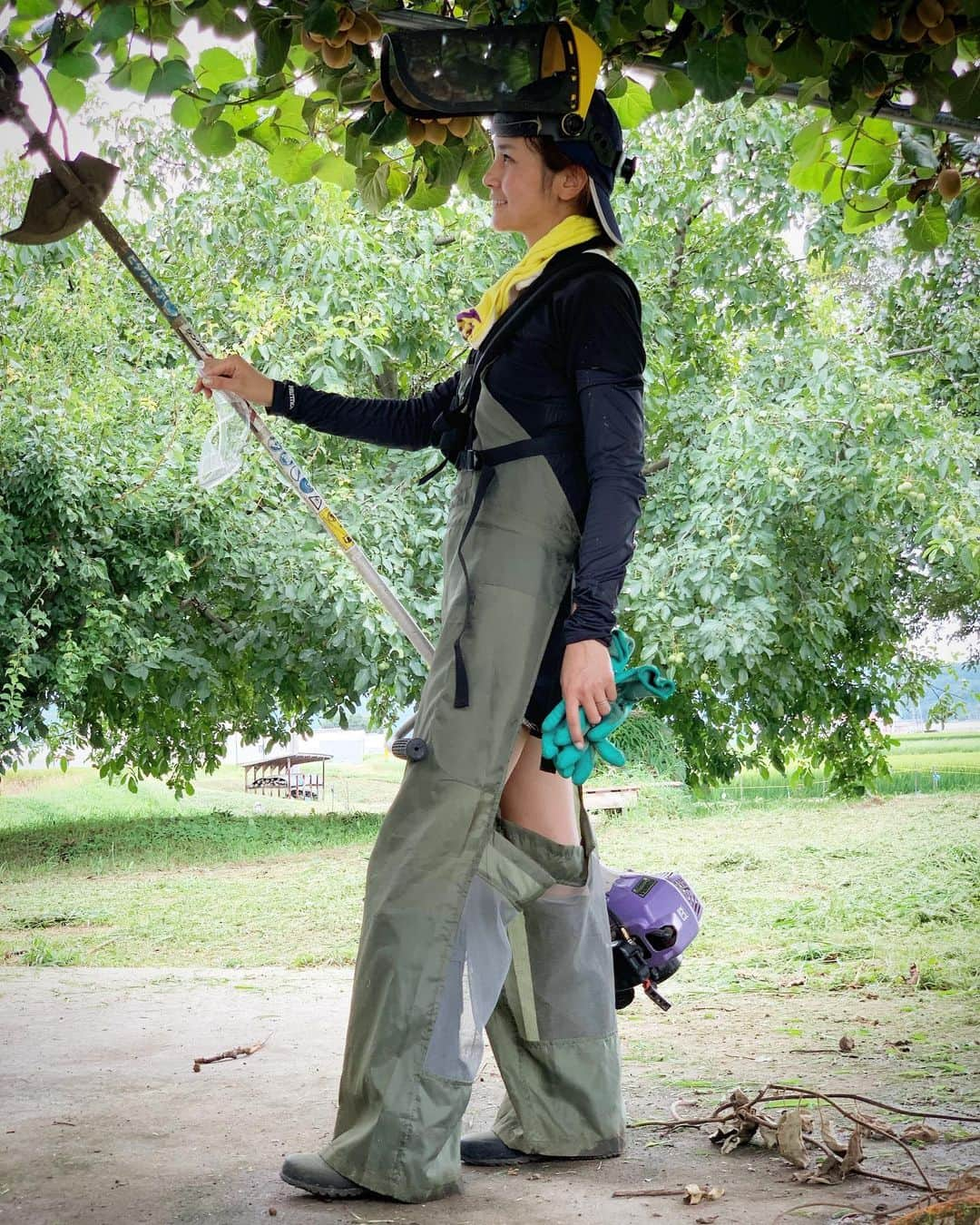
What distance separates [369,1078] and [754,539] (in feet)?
15.3

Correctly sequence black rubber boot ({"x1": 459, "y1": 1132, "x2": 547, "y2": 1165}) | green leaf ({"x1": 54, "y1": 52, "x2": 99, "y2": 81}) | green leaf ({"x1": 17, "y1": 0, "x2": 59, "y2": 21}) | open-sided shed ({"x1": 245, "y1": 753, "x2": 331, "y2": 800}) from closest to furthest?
black rubber boot ({"x1": 459, "y1": 1132, "x2": 547, "y2": 1165}) < green leaf ({"x1": 54, "y1": 52, "x2": 99, "y2": 81}) < green leaf ({"x1": 17, "y1": 0, "x2": 59, "y2": 21}) < open-sided shed ({"x1": 245, "y1": 753, "x2": 331, "y2": 800})

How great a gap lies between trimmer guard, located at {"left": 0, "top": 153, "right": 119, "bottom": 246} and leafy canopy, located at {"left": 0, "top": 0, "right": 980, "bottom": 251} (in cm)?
11

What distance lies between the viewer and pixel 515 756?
68.2 inches

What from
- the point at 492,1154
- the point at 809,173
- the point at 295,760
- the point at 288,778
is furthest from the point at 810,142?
the point at 288,778

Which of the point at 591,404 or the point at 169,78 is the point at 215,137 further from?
the point at 591,404

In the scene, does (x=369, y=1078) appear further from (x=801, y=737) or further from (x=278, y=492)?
(x=801, y=737)

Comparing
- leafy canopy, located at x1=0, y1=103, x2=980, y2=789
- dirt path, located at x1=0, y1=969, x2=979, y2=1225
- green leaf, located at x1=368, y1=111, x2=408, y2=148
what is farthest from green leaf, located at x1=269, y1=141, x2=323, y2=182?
leafy canopy, located at x1=0, y1=103, x2=980, y2=789

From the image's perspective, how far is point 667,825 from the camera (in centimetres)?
782

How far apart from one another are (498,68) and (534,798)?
0.94 metres

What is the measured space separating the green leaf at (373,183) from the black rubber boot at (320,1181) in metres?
1.53

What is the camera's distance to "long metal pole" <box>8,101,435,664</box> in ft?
6.44

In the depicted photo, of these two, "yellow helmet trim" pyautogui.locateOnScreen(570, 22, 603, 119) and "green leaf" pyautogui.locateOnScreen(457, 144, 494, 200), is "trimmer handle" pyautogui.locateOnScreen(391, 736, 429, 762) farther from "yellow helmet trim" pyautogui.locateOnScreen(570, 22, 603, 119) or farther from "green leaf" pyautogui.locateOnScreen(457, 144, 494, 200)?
"green leaf" pyautogui.locateOnScreen(457, 144, 494, 200)

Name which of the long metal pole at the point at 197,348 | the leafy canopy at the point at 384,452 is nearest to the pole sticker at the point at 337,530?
the long metal pole at the point at 197,348

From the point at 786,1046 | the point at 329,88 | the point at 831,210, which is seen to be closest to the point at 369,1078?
the point at 786,1046
